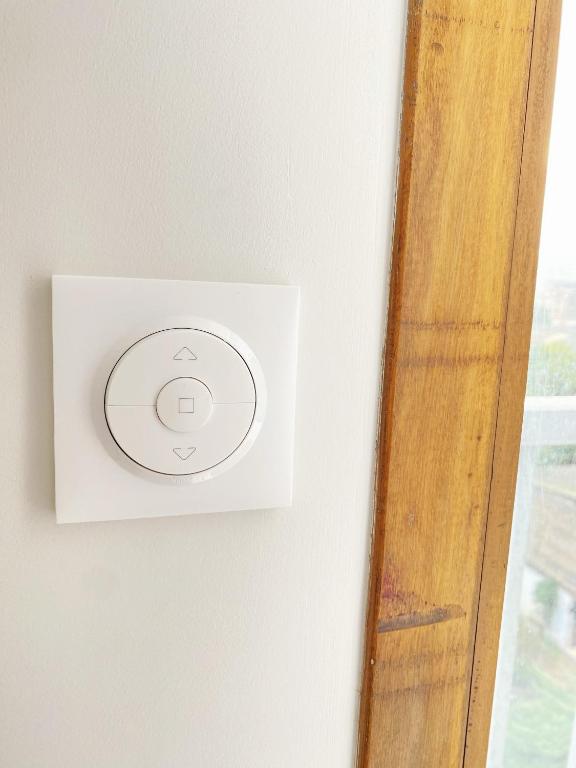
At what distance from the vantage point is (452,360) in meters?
0.49

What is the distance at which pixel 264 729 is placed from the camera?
1.63ft

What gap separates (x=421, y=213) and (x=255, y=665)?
14.7 inches

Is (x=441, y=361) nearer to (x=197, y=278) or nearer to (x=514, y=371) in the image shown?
(x=514, y=371)

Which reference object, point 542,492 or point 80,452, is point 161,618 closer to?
point 80,452

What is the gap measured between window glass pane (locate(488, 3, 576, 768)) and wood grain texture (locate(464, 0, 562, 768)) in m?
0.04

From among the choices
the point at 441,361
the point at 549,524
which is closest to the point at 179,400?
the point at 441,361

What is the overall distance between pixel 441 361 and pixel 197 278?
20cm

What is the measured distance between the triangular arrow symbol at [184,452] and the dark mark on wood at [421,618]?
8.6 inches

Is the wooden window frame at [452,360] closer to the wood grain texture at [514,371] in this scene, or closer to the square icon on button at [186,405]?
the wood grain texture at [514,371]

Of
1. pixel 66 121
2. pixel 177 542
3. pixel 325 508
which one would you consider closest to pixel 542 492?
pixel 325 508

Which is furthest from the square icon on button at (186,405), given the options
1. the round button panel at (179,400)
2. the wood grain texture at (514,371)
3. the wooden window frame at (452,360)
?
the wood grain texture at (514,371)

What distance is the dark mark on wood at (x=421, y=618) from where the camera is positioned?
51 cm

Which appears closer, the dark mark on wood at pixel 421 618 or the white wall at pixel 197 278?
the white wall at pixel 197 278

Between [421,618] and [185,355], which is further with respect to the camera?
[421,618]
